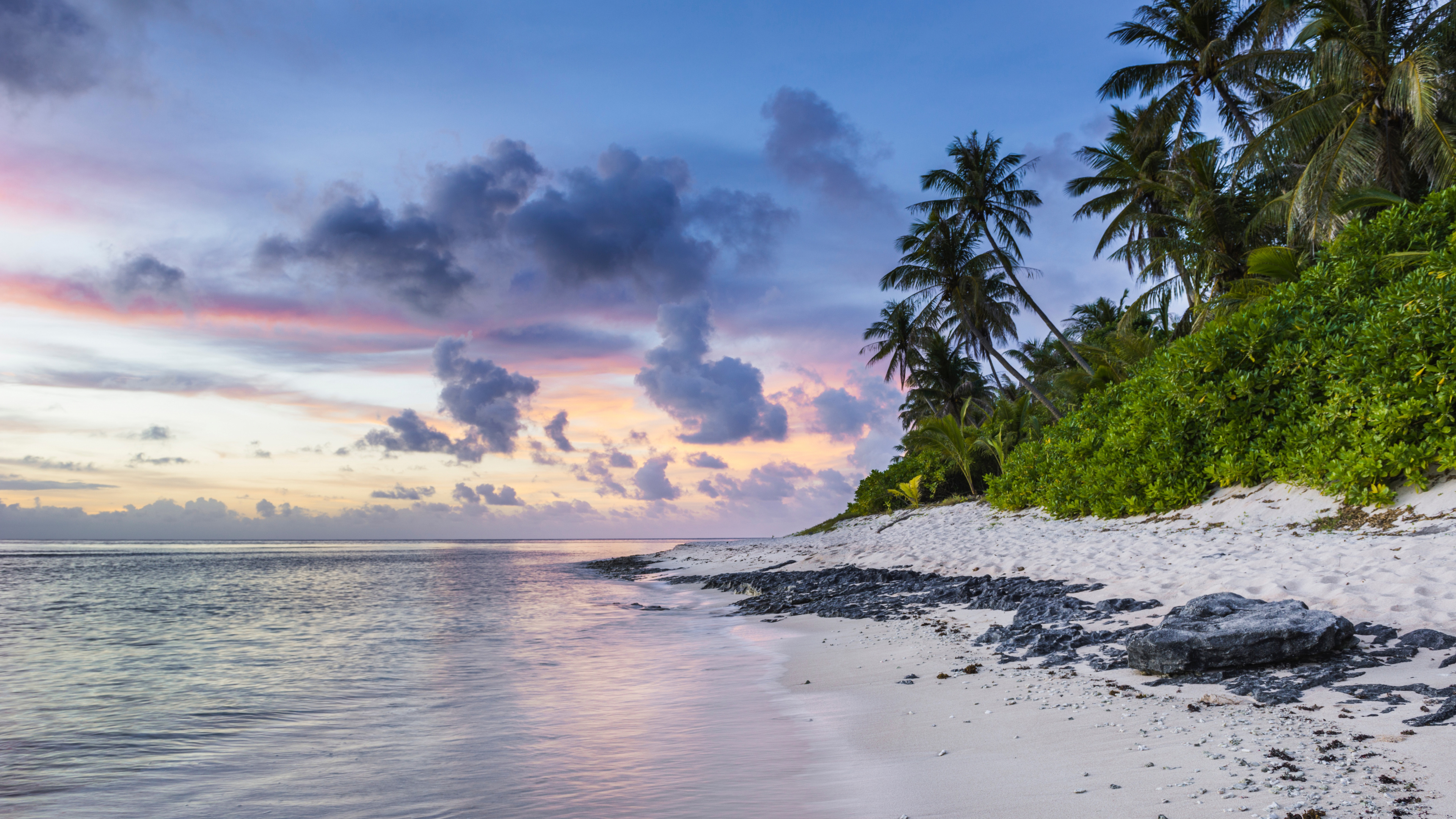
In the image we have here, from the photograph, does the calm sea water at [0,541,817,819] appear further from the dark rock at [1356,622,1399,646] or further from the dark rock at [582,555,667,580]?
the dark rock at [582,555,667,580]

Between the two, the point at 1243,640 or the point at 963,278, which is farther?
the point at 963,278

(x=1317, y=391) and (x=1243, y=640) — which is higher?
(x=1317, y=391)

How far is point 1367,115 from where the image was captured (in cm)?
1568

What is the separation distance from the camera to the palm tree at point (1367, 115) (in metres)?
14.1

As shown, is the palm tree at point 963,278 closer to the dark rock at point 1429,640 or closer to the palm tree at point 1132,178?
the palm tree at point 1132,178

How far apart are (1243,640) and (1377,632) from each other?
3.39ft

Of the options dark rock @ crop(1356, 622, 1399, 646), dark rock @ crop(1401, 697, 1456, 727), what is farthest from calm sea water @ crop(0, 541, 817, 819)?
dark rock @ crop(1356, 622, 1399, 646)

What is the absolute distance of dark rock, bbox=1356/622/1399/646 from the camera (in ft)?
15.6

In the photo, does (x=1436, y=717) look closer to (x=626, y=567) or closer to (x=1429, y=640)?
(x=1429, y=640)

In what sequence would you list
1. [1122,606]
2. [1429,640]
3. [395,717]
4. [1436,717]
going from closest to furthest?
[1436,717] < [1429,640] < [395,717] < [1122,606]

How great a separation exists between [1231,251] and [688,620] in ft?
62.3

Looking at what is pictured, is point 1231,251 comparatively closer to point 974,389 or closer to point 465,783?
point 974,389

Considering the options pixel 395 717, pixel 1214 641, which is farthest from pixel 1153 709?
pixel 395 717

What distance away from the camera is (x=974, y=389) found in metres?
41.0
